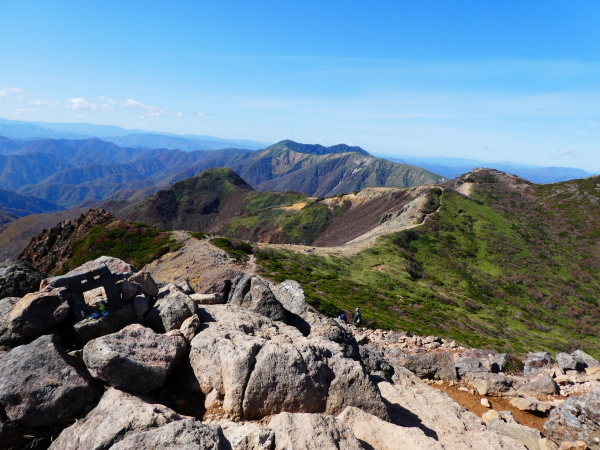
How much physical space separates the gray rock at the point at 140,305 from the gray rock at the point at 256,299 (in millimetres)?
4990

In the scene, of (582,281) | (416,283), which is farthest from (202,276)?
(582,281)

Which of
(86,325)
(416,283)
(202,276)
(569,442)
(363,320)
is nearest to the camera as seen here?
(86,325)

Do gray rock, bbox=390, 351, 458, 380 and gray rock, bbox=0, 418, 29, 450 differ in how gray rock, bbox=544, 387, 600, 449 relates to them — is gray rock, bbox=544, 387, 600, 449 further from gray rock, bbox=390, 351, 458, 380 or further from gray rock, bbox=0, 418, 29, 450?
gray rock, bbox=0, 418, 29, 450

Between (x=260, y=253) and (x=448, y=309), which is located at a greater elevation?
(x=260, y=253)

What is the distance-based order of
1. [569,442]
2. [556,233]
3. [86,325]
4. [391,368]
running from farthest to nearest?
[556,233] < [391,368] < [569,442] < [86,325]

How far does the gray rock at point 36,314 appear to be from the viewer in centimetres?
1097

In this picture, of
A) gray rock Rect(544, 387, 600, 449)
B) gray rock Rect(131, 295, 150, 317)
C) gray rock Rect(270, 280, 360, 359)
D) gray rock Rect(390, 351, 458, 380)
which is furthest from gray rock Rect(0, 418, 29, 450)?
gray rock Rect(544, 387, 600, 449)

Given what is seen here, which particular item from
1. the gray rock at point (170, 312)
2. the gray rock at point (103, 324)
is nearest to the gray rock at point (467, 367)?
the gray rock at point (170, 312)

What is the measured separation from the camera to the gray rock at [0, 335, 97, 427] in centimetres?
891

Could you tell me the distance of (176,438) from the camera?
733cm

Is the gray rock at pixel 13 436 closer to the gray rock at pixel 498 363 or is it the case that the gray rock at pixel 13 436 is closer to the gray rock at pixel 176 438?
the gray rock at pixel 176 438

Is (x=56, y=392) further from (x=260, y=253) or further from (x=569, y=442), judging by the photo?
(x=260, y=253)

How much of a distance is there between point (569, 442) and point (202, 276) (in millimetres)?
41125

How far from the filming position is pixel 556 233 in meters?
112
